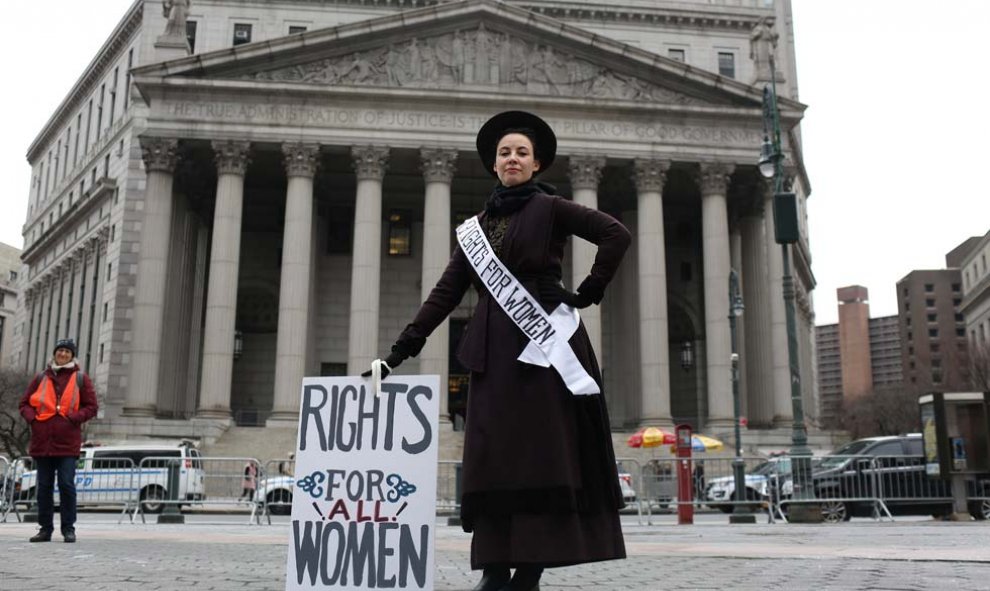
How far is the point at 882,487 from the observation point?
19.3 metres

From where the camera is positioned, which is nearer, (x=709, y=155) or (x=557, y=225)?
(x=557, y=225)

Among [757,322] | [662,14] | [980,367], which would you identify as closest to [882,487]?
[757,322]

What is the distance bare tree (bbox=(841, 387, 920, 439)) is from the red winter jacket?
71119 mm

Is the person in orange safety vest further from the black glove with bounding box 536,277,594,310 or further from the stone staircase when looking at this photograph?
the stone staircase

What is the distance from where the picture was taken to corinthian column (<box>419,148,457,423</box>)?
36.3 meters

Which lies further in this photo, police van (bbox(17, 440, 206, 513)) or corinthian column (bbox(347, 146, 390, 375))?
corinthian column (bbox(347, 146, 390, 375))

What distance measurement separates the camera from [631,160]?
38.5 m

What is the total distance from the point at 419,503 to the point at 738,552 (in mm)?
5443

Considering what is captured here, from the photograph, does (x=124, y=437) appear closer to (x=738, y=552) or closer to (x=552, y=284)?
(x=738, y=552)

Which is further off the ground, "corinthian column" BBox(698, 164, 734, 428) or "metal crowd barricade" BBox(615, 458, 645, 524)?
"corinthian column" BBox(698, 164, 734, 428)

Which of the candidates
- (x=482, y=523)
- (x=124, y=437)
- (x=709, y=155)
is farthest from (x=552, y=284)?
(x=709, y=155)

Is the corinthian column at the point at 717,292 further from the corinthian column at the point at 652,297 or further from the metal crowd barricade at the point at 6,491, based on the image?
the metal crowd barricade at the point at 6,491

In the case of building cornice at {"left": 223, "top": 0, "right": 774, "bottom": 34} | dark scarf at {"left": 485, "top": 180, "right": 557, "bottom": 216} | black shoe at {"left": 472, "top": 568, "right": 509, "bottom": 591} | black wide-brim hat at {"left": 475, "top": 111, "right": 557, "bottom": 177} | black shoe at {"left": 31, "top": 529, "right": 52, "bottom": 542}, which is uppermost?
building cornice at {"left": 223, "top": 0, "right": 774, "bottom": 34}

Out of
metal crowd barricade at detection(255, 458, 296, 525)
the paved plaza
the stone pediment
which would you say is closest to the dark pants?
the paved plaza
